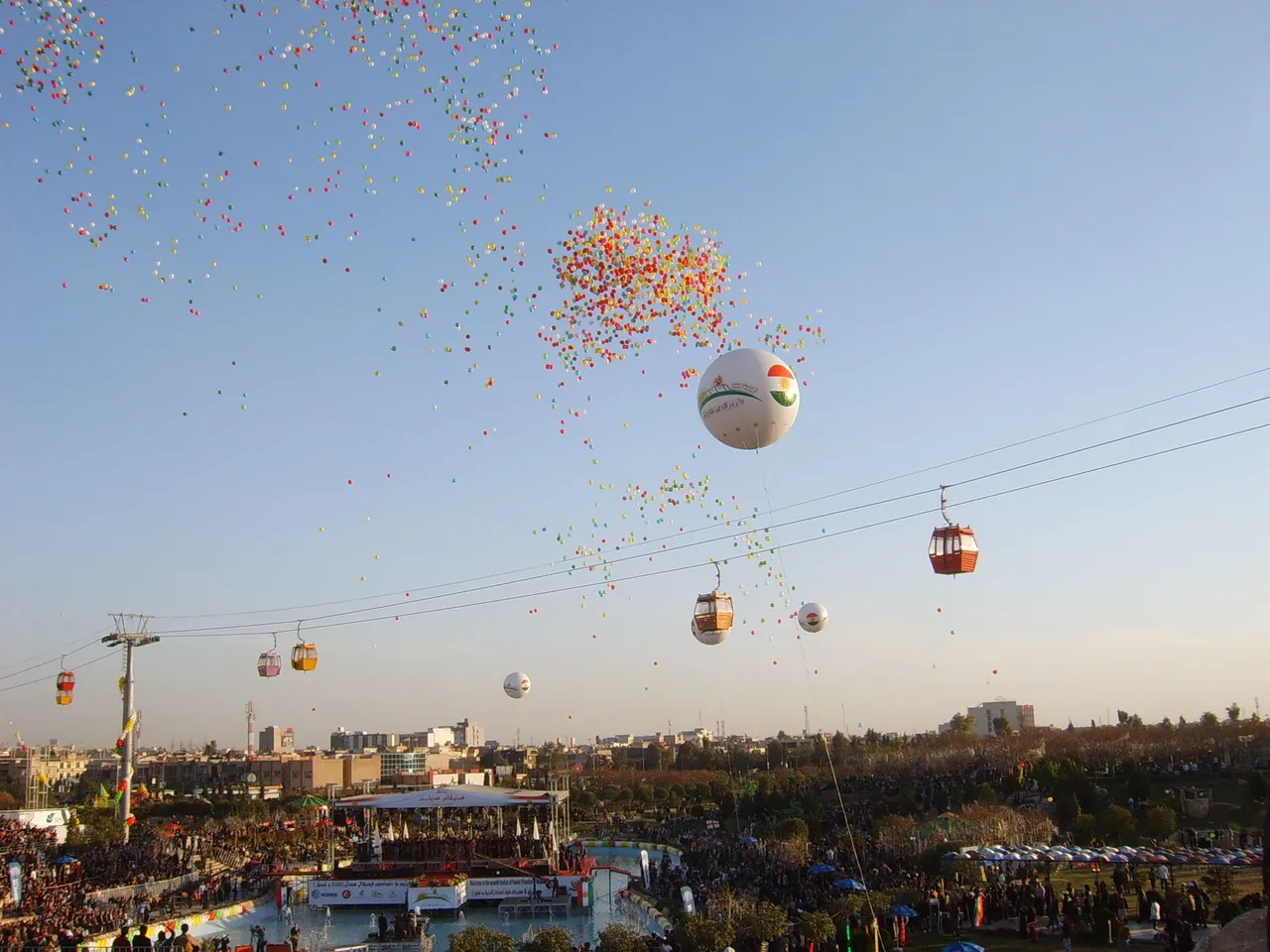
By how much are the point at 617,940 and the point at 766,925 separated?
2957 millimetres

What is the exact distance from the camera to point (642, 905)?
31703 millimetres

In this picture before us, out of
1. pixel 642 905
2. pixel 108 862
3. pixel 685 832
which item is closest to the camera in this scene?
pixel 642 905

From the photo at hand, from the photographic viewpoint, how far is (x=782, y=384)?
1697 cm

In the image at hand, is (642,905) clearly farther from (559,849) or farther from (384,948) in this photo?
(384,948)

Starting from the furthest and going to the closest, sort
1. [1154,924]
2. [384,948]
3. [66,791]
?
1. [66,791]
2. [384,948]
3. [1154,924]

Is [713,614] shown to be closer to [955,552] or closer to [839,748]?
[955,552]

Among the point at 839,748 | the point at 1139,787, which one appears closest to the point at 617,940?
the point at 1139,787

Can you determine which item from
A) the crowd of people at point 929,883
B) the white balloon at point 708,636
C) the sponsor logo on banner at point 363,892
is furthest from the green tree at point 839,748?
the white balloon at point 708,636

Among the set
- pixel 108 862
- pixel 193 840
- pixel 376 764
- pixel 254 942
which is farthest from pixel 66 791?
pixel 254 942

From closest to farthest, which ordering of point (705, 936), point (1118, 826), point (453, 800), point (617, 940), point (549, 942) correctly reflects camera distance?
point (617, 940) < point (705, 936) < point (549, 942) < point (1118, 826) < point (453, 800)

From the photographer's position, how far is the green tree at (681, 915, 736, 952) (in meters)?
19.6

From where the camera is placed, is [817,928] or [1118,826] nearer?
[817,928]

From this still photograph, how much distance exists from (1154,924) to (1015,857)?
538 cm

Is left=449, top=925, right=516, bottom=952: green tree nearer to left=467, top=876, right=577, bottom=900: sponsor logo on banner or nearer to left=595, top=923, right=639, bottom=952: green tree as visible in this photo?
left=595, top=923, right=639, bottom=952: green tree
